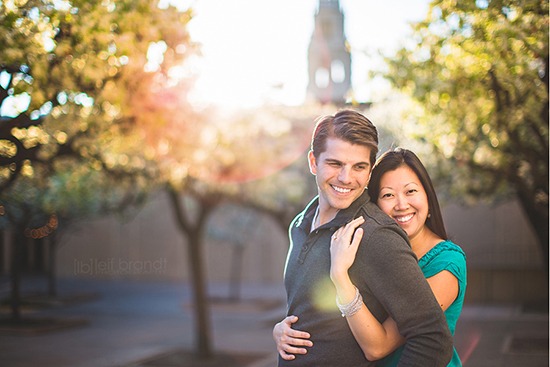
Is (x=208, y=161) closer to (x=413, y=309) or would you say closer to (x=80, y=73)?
(x=80, y=73)

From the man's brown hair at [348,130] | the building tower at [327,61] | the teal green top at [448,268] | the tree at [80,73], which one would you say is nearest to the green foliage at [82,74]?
the tree at [80,73]

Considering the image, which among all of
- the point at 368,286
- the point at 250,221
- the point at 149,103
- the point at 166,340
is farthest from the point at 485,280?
the point at 368,286

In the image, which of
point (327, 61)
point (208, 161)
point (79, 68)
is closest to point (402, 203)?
point (79, 68)

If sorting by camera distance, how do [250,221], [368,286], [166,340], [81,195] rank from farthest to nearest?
[250,221] → [81,195] → [166,340] → [368,286]

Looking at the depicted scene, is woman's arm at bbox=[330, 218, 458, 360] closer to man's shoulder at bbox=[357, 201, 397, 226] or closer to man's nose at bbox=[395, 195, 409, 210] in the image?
man's shoulder at bbox=[357, 201, 397, 226]

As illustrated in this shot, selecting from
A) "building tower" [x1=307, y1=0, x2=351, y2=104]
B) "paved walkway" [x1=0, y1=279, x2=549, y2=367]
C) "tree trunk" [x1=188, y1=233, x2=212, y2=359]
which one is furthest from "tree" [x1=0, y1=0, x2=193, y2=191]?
"building tower" [x1=307, y1=0, x2=351, y2=104]

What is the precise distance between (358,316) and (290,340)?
0.36 meters

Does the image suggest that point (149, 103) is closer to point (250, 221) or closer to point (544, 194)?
point (544, 194)

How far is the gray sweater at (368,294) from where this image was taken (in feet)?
5.65

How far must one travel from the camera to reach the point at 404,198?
220 centimetres

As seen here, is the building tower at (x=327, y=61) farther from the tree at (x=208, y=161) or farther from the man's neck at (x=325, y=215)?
the man's neck at (x=325, y=215)

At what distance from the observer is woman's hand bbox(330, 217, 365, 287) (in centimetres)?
184

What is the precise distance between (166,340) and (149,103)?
7.32 meters

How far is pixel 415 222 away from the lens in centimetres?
224
